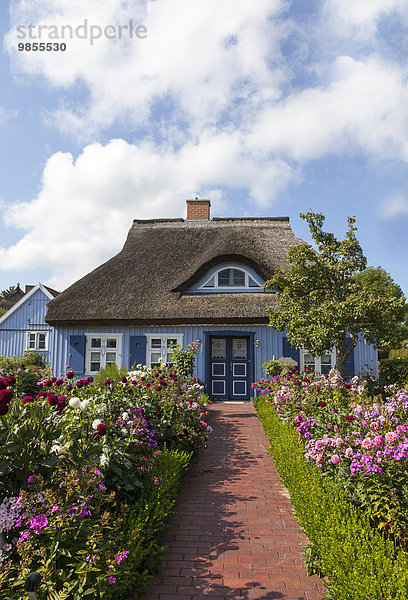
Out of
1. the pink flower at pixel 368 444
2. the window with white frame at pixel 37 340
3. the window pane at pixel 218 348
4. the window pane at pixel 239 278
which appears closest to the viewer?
the pink flower at pixel 368 444

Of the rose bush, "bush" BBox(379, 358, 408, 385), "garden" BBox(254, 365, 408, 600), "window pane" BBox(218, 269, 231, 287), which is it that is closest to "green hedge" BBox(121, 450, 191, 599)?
"garden" BBox(254, 365, 408, 600)

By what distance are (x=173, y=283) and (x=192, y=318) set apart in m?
2.04

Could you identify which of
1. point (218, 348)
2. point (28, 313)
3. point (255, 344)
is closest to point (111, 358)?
point (218, 348)

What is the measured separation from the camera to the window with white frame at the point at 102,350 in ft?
46.9

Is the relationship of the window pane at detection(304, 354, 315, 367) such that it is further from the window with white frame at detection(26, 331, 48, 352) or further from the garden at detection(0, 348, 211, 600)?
the window with white frame at detection(26, 331, 48, 352)

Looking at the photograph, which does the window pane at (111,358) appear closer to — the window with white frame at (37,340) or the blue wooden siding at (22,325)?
the blue wooden siding at (22,325)

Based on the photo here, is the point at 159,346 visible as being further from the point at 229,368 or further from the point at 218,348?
the point at 229,368

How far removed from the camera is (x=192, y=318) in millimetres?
13523

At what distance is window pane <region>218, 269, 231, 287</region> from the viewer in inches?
573

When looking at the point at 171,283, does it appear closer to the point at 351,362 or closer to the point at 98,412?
the point at 351,362

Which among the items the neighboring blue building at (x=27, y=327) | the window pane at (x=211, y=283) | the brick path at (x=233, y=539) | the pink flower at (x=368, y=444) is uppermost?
the window pane at (x=211, y=283)

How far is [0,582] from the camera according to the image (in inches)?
101

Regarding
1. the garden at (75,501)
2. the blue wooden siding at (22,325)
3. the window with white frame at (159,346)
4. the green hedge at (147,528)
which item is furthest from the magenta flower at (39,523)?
the blue wooden siding at (22,325)

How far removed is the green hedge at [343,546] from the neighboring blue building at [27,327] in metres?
14.2
